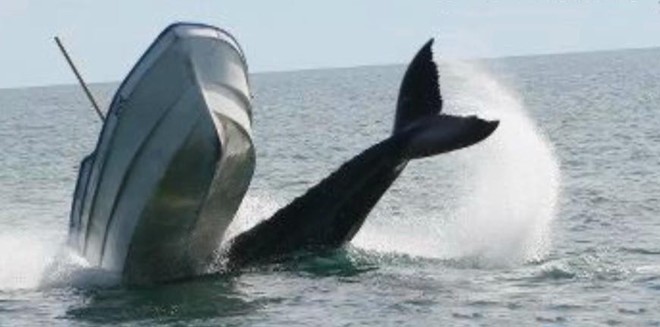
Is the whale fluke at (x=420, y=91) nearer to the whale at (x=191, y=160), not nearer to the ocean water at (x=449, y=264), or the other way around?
the whale at (x=191, y=160)

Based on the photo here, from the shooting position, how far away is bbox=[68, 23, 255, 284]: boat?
908 inches

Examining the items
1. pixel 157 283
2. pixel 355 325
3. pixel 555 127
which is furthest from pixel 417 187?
pixel 555 127

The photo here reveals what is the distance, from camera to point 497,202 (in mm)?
30078

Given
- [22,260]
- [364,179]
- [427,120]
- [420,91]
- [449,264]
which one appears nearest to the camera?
[427,120]

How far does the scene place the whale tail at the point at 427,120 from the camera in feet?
76.0

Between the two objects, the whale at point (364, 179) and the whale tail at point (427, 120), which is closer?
the whale tail at point (427, 120)

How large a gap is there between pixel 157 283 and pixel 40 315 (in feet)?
8.68

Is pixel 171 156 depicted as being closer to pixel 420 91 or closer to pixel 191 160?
pixel 191 160

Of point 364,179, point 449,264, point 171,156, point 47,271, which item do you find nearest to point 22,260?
point 47,271

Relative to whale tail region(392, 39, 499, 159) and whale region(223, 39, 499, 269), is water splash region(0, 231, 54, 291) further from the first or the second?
whale tail region(392, 39, 499, 159)

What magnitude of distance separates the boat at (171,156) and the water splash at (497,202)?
5566mm

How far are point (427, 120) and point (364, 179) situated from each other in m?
1.89

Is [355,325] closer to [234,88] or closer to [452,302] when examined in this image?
[452,302]

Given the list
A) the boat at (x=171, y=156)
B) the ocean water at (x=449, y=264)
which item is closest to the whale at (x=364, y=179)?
the ocean water at (x=449, y=264)
